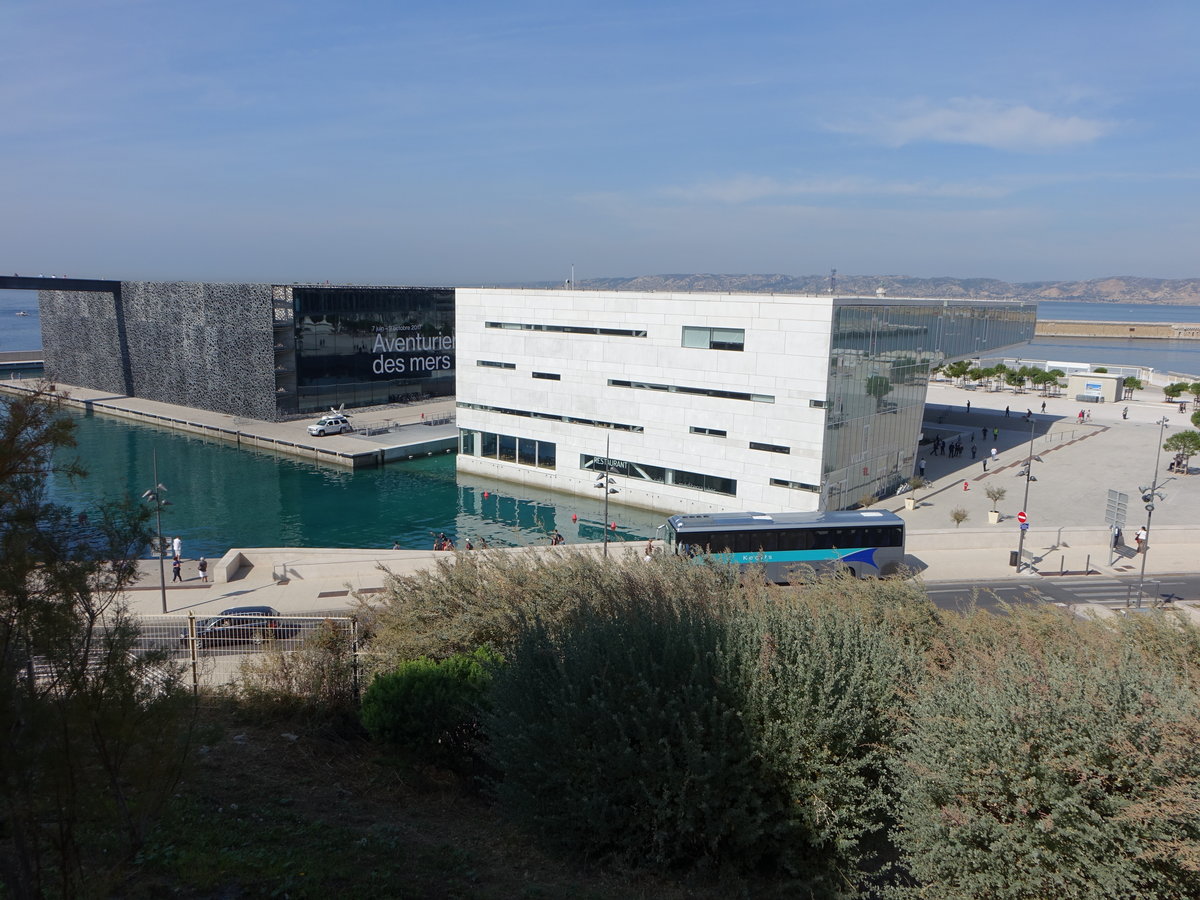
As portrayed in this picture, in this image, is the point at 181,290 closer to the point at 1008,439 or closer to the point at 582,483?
the point at 582,483

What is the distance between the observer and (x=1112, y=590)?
24219mm

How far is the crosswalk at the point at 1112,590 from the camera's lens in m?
23.1

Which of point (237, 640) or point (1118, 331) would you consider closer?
point (237, 640)

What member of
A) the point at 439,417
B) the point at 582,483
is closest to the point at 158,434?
the point at 439,417

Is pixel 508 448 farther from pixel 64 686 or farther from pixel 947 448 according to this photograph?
pixel 64 686

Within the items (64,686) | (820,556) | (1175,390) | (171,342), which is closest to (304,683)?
(64,686)

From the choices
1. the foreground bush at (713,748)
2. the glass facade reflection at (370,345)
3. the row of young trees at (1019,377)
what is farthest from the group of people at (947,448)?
the foreground bush at (713,748)

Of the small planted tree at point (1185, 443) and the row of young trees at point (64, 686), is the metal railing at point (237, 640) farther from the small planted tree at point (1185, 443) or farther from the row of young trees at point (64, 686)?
the small planted tree at point (1185, 443)

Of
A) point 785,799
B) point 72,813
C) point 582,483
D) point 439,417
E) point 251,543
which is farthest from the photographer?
point 439,417

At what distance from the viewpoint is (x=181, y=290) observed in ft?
187

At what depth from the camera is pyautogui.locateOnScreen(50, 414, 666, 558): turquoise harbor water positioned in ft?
107

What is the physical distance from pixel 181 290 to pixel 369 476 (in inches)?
988

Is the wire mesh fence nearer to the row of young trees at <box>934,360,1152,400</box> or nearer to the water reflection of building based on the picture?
the water reflection of building

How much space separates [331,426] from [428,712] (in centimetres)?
4012
